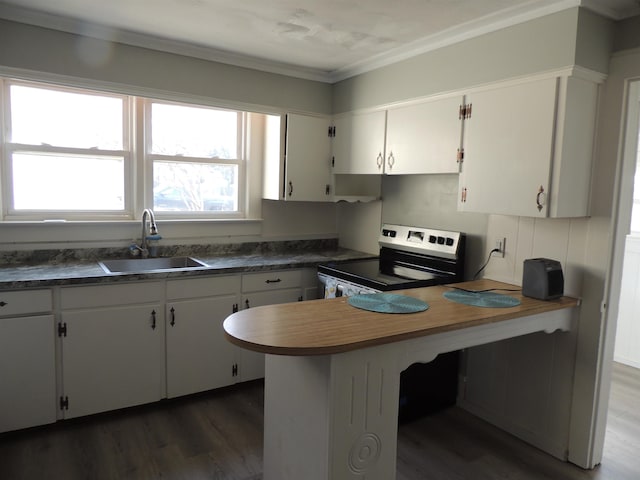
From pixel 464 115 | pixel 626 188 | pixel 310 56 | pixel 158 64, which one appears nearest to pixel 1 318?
pixel 158 64

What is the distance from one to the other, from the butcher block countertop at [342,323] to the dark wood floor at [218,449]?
2.86 feet

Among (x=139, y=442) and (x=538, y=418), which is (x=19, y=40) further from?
(x=538, y=418)

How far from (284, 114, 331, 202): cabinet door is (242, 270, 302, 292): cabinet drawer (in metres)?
Result: 0.63

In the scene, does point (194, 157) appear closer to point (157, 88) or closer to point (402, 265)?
point (157, 88)

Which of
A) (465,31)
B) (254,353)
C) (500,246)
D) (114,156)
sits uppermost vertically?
(465,31)

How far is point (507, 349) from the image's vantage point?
2.77 metres

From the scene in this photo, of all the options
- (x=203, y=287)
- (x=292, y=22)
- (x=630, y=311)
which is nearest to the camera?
(x=292, y=22)

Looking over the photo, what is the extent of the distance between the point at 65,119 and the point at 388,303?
246cm

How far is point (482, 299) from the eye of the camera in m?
2.34

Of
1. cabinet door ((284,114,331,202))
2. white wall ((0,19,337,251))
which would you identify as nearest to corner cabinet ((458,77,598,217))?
cabinet door ((284,114,331,202))

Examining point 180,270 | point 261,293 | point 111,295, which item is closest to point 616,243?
point 261,293

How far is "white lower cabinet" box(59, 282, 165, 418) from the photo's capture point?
2611 millimetres

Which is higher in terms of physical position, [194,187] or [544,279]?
[194,187]

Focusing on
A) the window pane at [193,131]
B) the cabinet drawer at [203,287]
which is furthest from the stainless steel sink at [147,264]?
the window pane at [193,131]
